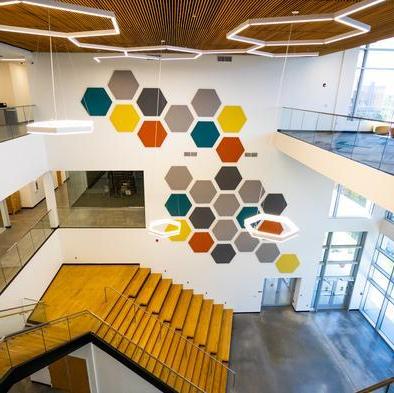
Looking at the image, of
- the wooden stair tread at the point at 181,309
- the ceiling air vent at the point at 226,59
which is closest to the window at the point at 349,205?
the ceiling air vent at the point at 226,59

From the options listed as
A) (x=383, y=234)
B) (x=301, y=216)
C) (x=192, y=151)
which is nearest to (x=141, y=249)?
(x=192, y=151)

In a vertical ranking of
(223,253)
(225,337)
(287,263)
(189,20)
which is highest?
(189,20)

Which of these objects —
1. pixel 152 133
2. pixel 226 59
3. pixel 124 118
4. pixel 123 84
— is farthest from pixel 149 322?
pixel 226 59

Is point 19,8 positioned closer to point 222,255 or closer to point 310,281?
point 222,255

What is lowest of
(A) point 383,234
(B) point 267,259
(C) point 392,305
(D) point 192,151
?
(C) point 392,305

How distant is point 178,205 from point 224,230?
138 centimetres

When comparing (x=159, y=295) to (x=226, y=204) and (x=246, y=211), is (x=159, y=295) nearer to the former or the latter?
(x=226, y=204)

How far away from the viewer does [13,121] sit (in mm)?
5895

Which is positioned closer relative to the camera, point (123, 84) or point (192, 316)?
point (123, 84)

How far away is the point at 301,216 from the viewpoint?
7.85 m

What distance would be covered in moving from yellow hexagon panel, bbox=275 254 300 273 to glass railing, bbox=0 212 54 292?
5.97m

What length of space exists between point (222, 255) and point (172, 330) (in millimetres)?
2298

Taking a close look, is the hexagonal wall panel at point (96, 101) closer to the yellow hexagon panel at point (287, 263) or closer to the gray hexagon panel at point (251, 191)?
the gray hexagon panel at point (251, 191)

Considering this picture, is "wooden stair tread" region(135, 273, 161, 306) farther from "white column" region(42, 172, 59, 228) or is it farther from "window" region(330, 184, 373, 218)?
"window" region(330, 184, 373, 218)
